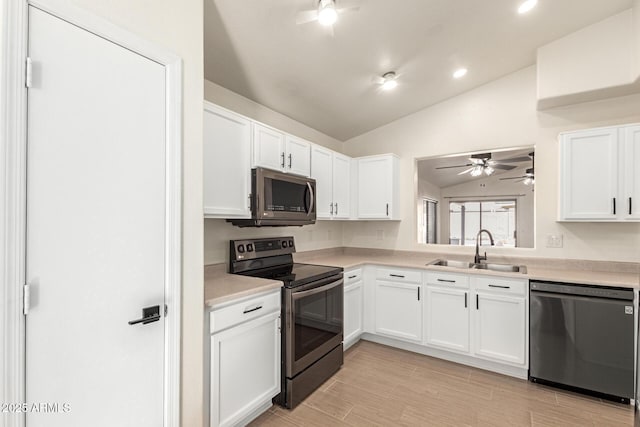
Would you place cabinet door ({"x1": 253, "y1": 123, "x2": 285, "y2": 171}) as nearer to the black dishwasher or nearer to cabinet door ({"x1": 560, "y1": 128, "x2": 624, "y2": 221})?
the black dishwasher

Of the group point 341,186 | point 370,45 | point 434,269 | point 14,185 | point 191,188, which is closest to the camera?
point 14,185

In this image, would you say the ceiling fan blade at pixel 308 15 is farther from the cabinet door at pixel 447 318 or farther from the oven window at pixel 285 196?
the cabinet door at pixel 447 318

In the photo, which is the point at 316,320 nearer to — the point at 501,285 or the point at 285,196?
the point at 285,196

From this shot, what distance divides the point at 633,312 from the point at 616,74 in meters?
1.95

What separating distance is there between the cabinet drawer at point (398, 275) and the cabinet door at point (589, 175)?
4.70 ft

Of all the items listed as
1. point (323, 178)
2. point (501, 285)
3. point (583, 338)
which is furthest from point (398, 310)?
point (323, 178)

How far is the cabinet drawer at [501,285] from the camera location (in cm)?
273

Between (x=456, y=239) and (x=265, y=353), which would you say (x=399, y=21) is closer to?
(x=265, y=353)

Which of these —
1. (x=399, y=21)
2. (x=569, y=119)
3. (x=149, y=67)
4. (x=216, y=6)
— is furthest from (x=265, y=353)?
(x=569, y=119)

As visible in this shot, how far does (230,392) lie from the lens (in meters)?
1.93

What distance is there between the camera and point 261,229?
10.1 ft

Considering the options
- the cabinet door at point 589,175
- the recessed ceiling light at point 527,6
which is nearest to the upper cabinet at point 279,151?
the recessed ceiling light at point 527,6

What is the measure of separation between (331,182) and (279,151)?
0.96m

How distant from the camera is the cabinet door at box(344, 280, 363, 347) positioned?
10.5ft
